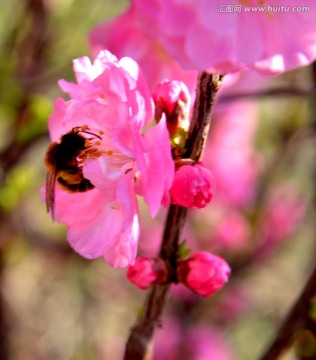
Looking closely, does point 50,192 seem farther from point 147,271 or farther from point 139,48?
point 139,48

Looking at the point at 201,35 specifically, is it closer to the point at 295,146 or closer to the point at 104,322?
the point at 295,146

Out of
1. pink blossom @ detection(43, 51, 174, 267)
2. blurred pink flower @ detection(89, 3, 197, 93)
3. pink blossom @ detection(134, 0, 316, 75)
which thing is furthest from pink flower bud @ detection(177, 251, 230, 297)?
blurred pink flower @ detection(89, 3, 197, 93)

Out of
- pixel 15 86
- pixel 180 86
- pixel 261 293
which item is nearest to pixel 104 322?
pixel 261 293

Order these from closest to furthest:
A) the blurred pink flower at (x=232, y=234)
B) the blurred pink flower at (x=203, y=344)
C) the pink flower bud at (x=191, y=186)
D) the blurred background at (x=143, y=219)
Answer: the pink flower bud at (x=191, y=186)
the blurred background at (x=143, y=219)
the blurred pink flower at (x=203, y=344)
the blurred pink flower at (x=232, y=234)

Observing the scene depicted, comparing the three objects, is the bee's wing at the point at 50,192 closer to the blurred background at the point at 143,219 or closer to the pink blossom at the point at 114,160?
the pink blossom at the point at 114,160

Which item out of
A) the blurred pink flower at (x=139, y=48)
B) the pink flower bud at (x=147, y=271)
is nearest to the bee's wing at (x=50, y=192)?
the pink flower bud at (x=147, y=271)

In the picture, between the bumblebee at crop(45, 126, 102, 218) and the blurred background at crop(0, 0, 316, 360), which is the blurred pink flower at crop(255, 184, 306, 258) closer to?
the blurred background at crop(0, 0, 316, 360)

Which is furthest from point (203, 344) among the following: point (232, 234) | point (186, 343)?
point (232, 234)
